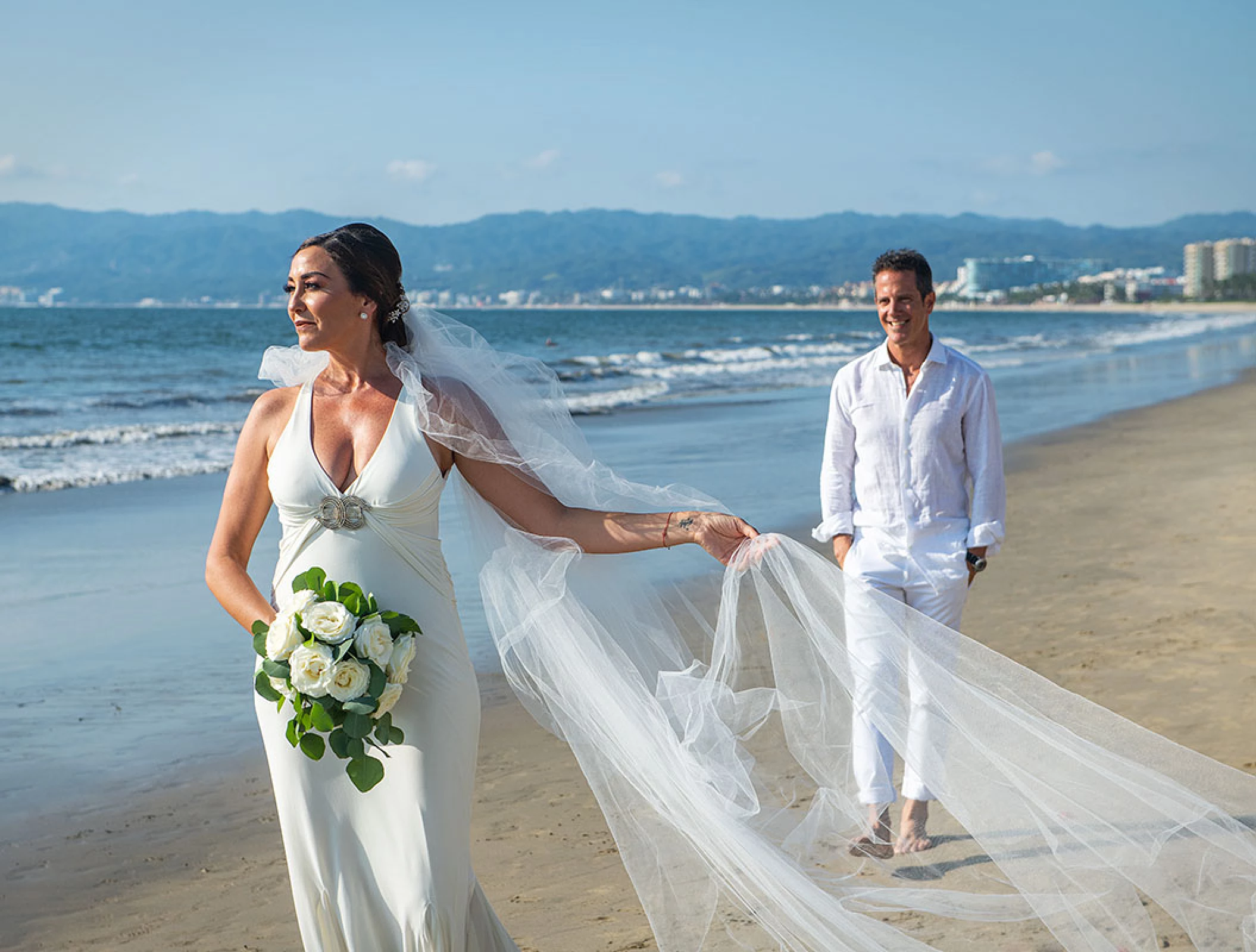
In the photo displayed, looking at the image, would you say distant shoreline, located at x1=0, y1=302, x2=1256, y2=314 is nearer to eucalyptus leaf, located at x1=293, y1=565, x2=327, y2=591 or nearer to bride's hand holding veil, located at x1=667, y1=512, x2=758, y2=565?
bride's hand holding veil, located at x1=667, y1=512, x2=758, y2=565

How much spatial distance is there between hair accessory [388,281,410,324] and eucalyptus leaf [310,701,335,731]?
105 centimetres

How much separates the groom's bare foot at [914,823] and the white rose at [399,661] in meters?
1.88

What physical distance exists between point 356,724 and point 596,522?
88 centimetres

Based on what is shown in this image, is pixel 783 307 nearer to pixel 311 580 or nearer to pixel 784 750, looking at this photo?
pixel 784 750

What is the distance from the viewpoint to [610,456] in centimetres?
1739

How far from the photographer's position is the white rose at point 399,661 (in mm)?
2859

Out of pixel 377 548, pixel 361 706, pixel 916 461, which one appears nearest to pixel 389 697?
pixel 361 706

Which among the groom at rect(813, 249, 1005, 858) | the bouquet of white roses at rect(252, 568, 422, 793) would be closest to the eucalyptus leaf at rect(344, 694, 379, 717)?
the bouquet of white roses at rect(252, 568, 422, 793)

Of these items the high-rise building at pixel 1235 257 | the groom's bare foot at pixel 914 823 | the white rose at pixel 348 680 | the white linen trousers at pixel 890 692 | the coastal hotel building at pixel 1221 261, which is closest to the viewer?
the white rose at pixel 348 680

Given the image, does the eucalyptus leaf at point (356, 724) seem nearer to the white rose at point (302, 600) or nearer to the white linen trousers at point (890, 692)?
the white rose at point (302, 600)

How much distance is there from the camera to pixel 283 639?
9.24 ft

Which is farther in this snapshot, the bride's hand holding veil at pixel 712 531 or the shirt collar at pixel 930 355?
the shirt collar at pixel 930 355

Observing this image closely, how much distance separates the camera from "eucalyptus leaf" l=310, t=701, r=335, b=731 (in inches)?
110

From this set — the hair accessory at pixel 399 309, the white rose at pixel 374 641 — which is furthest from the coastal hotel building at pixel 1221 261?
the white rose at pixel 374 641
